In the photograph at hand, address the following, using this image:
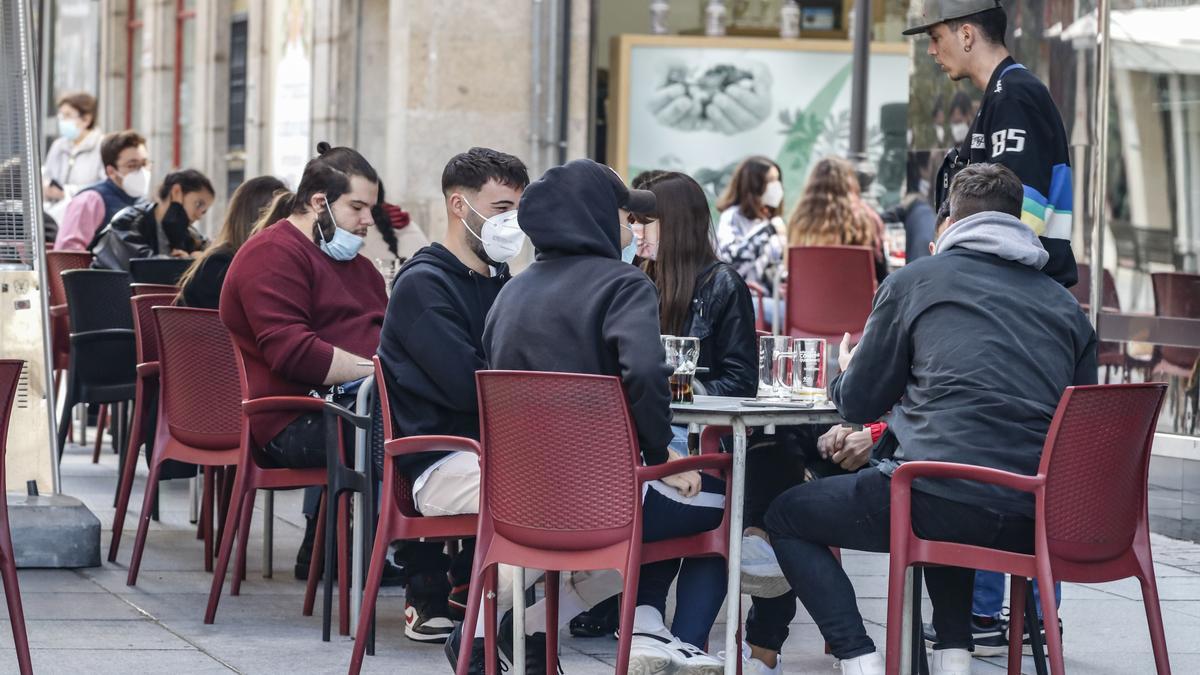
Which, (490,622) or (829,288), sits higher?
(829,288)

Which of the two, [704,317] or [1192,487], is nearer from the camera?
[704,317]

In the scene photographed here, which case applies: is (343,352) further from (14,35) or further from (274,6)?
(274,6)

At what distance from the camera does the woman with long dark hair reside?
25.8 feet

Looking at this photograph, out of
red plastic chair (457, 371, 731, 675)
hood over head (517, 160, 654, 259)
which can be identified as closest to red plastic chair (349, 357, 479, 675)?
red plastic chair (457, 371, 731, 675)

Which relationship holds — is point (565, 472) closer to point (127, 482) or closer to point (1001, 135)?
point (1001, 135)

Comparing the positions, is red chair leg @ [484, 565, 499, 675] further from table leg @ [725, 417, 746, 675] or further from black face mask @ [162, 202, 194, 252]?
black face mask @ [162, 202, 194, 252]

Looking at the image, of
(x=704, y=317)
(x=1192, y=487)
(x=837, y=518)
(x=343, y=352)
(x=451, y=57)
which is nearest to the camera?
(x=837, y=518)

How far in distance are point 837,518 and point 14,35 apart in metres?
4.13

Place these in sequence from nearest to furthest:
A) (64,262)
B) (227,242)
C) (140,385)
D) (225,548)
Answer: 1. (225,548)
2. (140,385)
3. (227,242)
4. (64,262)

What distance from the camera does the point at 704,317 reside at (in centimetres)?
611

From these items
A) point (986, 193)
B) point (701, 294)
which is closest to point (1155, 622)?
point (986, 193)

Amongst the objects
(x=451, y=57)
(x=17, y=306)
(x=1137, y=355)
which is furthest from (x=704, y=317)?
(x=451, y=57)

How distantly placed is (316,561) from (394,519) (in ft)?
4.51

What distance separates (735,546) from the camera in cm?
492
